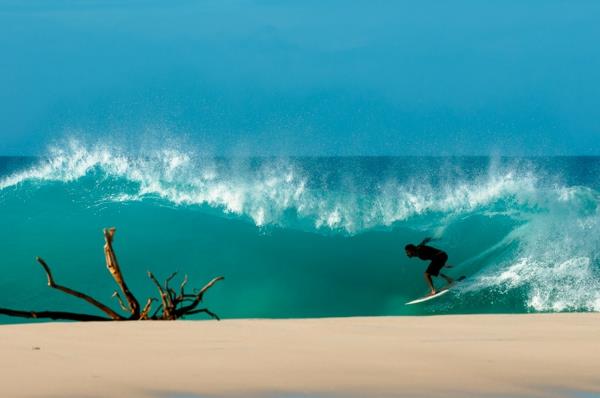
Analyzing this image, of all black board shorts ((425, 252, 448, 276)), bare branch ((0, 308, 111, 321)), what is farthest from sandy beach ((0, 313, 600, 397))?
black board shorts ((425, 252, 448, 276))

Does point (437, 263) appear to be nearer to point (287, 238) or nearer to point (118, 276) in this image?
point (118, 276)

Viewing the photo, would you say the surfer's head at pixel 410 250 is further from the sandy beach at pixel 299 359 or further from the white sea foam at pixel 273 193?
the white sea foam at pixel 273 193

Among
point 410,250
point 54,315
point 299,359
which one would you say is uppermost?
point 410,250

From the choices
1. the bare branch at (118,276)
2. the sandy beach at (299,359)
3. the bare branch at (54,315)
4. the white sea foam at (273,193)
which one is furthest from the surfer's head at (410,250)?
the white sea foam at (273,193)

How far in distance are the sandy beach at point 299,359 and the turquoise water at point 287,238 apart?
546cm

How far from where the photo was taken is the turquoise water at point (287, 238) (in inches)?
534

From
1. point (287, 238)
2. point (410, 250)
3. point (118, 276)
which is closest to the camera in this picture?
point (118, 276)

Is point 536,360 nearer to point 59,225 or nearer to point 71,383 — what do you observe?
point 71,383

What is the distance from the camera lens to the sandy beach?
4.65m

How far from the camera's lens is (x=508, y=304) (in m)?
12.4

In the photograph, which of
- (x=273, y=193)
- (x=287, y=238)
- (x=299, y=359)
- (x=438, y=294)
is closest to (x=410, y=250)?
(x=438, y=294)

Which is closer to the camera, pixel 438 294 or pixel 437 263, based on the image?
pixel 437 263

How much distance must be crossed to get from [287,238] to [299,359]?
11.1 metres

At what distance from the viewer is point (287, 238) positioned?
54.7 feet
